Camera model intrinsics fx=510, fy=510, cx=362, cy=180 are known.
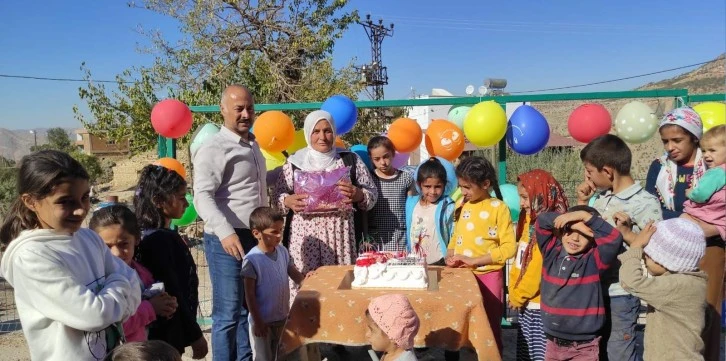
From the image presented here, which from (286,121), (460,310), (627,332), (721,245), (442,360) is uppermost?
(286,121)

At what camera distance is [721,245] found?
311 centimetres

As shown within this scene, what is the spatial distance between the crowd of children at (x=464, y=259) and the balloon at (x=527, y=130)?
28.8 inches

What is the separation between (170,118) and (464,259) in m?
2.98

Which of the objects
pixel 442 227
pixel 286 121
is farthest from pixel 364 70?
pixel 442 227

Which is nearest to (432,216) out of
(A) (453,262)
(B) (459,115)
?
(A) (453,262)

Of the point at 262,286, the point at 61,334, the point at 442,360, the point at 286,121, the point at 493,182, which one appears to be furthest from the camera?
the point at 286,121

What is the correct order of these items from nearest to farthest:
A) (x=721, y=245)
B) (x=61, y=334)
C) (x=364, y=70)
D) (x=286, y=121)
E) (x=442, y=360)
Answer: (x=61, y=334), (x=721, y=245), (x=442, y=360), (x=286, y=121), (x=364, y=70)

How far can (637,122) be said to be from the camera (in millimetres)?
4496

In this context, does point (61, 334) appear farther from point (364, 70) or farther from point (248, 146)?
point (364, 70)

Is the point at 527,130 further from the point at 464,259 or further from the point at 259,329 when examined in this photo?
the point at 259,329

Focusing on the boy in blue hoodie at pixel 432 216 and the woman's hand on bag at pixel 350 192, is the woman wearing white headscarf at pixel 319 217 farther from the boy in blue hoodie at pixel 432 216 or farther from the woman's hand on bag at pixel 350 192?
the boy in blue hoodie at pixel 432 216

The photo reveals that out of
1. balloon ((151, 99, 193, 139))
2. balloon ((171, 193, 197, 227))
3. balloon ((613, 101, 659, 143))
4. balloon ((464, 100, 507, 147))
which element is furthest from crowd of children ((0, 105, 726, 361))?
balloon ((151, 99, 193, 139))

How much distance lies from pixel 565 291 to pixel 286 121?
9.30ft

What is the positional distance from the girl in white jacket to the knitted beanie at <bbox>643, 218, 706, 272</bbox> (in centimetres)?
243
